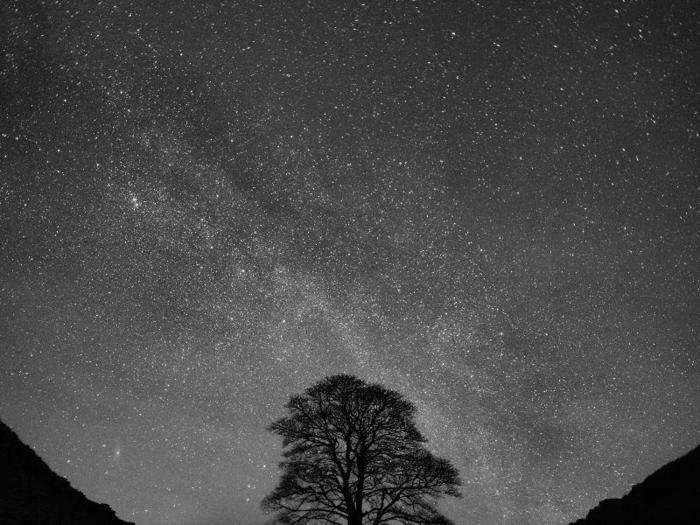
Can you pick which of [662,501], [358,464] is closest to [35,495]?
[358,464]

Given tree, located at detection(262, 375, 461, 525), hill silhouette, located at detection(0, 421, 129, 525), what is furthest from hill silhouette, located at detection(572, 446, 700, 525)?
hill silhouette, located at detection(0, 421, 129, 525)

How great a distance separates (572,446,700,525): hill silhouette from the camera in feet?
33.5

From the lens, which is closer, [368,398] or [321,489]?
[321,489]

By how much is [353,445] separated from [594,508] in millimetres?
8853

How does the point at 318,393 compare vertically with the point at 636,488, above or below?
above

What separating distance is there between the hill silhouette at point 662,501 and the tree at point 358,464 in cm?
488

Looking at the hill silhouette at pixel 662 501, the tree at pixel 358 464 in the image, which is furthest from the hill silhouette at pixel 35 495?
the hill silhouette at pixel 662 501

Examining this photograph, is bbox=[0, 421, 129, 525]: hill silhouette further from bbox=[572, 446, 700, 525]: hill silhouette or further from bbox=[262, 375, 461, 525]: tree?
bbox=[572, 446, 700, 525]: hill silhouette

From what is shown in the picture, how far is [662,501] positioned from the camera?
11219 millimetres

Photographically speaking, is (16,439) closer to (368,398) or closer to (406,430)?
(368,398)

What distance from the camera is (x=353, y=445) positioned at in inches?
615

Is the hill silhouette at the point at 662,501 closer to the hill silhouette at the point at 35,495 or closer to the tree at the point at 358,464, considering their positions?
the tree at the point at 358,464

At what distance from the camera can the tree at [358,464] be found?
1441 centimetres

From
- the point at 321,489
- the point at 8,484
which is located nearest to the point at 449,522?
the point at 321,489
